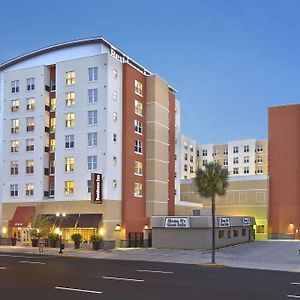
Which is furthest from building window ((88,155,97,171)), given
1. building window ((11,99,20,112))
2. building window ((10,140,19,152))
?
building window ((11,99,20,112))

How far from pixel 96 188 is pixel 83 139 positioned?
23.0 ft

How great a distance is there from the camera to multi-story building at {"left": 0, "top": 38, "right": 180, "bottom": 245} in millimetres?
58094

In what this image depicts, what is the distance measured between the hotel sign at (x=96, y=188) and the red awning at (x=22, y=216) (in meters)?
10.2

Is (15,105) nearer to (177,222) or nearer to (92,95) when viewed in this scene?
(92,95)

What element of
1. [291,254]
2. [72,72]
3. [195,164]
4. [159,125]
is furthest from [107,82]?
[195,164]

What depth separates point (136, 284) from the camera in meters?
24.1

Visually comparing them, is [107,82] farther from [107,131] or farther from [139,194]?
[139,194]

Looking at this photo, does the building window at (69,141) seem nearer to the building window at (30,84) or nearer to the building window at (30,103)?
the building window at (30,103)

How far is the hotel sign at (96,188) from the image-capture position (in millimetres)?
54812

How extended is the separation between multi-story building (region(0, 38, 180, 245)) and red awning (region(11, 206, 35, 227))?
0.51 feet

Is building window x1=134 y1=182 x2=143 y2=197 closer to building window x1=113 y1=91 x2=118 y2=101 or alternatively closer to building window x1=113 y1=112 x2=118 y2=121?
building window x1=113 y1=112 x2=118 y2=121

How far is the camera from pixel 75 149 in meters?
59.5

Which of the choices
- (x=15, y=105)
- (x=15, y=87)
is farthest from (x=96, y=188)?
(x=15, y=87)

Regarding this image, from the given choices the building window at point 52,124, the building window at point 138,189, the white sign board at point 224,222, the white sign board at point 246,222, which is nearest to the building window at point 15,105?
the building window at point 52,124
